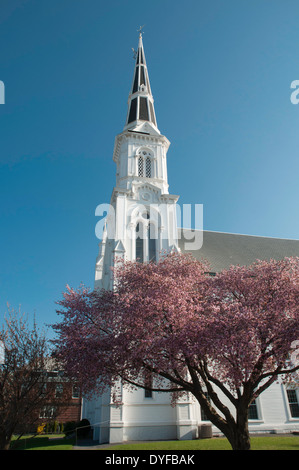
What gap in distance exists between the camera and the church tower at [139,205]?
85.6ft

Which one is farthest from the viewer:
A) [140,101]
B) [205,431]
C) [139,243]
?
[140,101]

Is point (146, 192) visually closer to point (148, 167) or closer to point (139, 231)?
point (148, 167)

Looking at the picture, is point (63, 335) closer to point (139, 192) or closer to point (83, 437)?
point (83, 437)

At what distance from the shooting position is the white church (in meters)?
20.1

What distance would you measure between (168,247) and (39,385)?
14.7m

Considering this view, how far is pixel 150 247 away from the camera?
26.6m

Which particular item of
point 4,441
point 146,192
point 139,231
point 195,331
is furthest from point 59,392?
point 146,192

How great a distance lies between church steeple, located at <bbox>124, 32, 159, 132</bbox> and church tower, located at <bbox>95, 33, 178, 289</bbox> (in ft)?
0.74

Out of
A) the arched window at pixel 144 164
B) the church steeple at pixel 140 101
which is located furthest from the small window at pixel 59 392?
the church steeple at pixel 140 101

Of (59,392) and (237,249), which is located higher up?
(237,249)

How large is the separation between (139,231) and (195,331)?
15261 mm

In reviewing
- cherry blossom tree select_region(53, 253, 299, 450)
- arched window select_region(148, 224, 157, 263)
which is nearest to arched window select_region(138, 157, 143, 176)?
arched window select_region(148, 224, 157, 263)

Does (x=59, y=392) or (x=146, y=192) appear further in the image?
(x=146, y=192)
